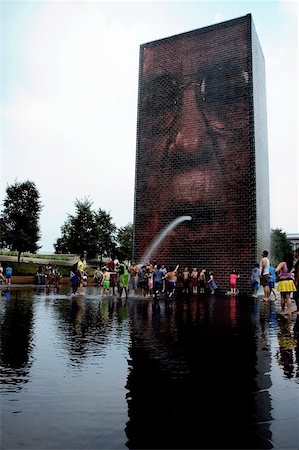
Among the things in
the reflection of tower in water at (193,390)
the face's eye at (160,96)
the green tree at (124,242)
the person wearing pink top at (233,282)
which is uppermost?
the face's eye at (160,96)

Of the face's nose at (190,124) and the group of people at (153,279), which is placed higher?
the face's nose at (190,124)

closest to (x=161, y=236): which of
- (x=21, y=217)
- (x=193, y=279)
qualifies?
(x=193, y=279)

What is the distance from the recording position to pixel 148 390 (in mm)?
3414

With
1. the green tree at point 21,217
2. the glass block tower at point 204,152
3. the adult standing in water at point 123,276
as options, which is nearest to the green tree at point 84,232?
the green tree at point 21,217

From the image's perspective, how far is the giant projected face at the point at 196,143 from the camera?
951 inches

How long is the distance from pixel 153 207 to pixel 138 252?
306cm

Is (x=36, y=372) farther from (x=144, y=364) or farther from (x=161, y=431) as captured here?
(x=161, y=431)

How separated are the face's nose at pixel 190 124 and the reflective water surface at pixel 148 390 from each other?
20264 mm

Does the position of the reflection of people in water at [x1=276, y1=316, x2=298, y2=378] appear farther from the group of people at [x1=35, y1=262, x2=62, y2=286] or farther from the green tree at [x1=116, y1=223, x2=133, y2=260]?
the green tree at [x1=116, y1=223, x2=133, y2=260]

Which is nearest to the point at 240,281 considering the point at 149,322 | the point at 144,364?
the point at 149,322

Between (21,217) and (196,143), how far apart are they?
62.6ft

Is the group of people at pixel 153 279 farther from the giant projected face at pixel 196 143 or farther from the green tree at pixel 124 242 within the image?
the green tree at pixel 124 242

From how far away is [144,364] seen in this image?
4.39m

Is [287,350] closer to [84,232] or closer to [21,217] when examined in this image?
[21,217]
